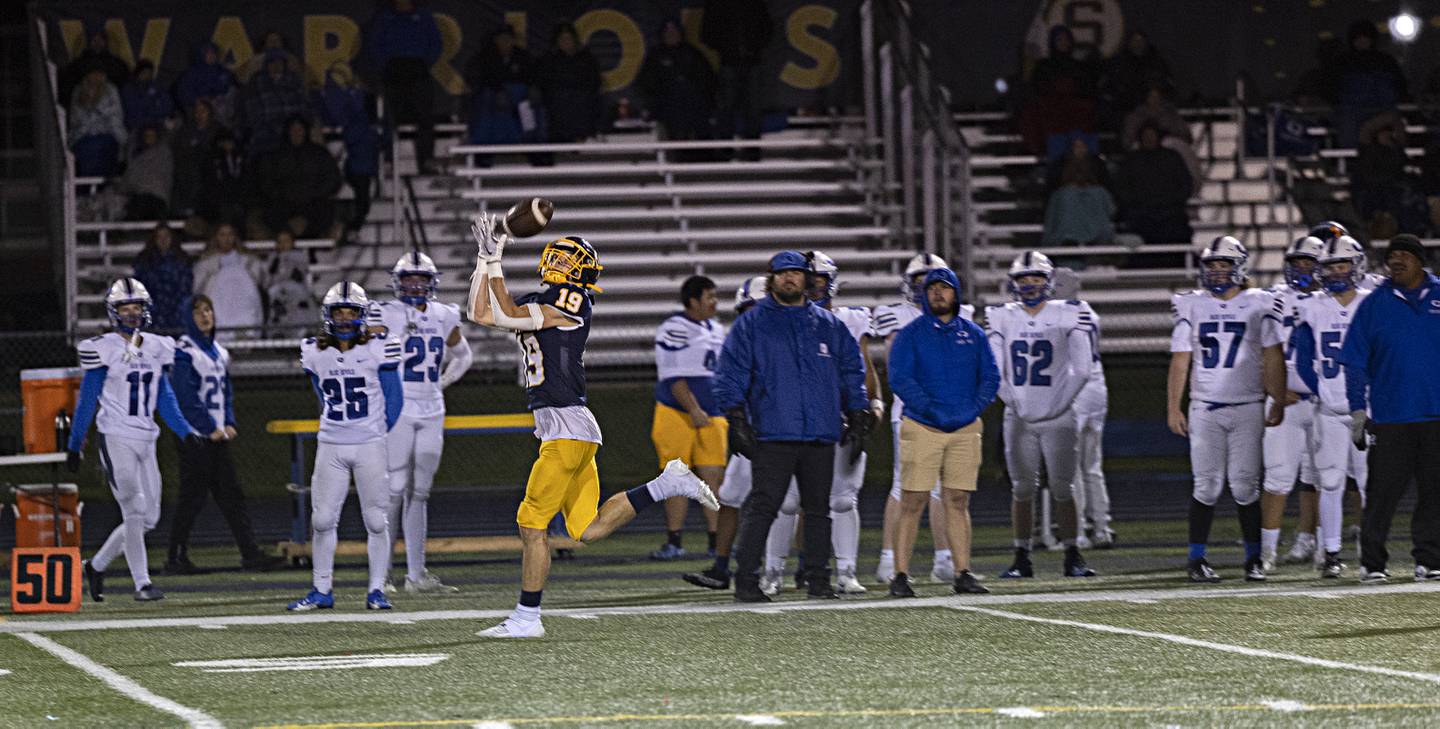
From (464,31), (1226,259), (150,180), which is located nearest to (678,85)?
(464,31)

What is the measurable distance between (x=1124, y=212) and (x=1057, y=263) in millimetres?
988

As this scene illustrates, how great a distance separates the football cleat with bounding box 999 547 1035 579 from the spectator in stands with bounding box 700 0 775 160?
10.5 metres

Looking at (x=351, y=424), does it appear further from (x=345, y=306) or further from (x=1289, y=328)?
(x=1289, y=328)

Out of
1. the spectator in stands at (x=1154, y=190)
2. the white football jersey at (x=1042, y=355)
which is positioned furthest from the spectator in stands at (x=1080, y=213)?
the white football jersey at (x=1042, y=355)

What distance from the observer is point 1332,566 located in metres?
10.6

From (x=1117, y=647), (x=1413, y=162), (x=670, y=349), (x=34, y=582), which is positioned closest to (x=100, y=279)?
(x=670, y=349)

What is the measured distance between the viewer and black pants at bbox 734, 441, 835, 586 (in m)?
9.82

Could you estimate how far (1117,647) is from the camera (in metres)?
7.67

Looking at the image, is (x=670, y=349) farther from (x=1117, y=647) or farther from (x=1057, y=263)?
(x=1057, y=263)

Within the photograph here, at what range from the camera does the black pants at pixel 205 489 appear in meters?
13.1

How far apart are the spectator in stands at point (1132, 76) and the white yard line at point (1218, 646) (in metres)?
12.1

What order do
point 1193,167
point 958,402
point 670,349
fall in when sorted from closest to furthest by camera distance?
point 958,402 → point 670,349 → point 1193,167

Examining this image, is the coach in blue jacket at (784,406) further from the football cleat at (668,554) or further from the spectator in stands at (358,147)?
the spectator in stands at (358,147)

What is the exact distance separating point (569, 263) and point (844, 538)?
2.61 meters
